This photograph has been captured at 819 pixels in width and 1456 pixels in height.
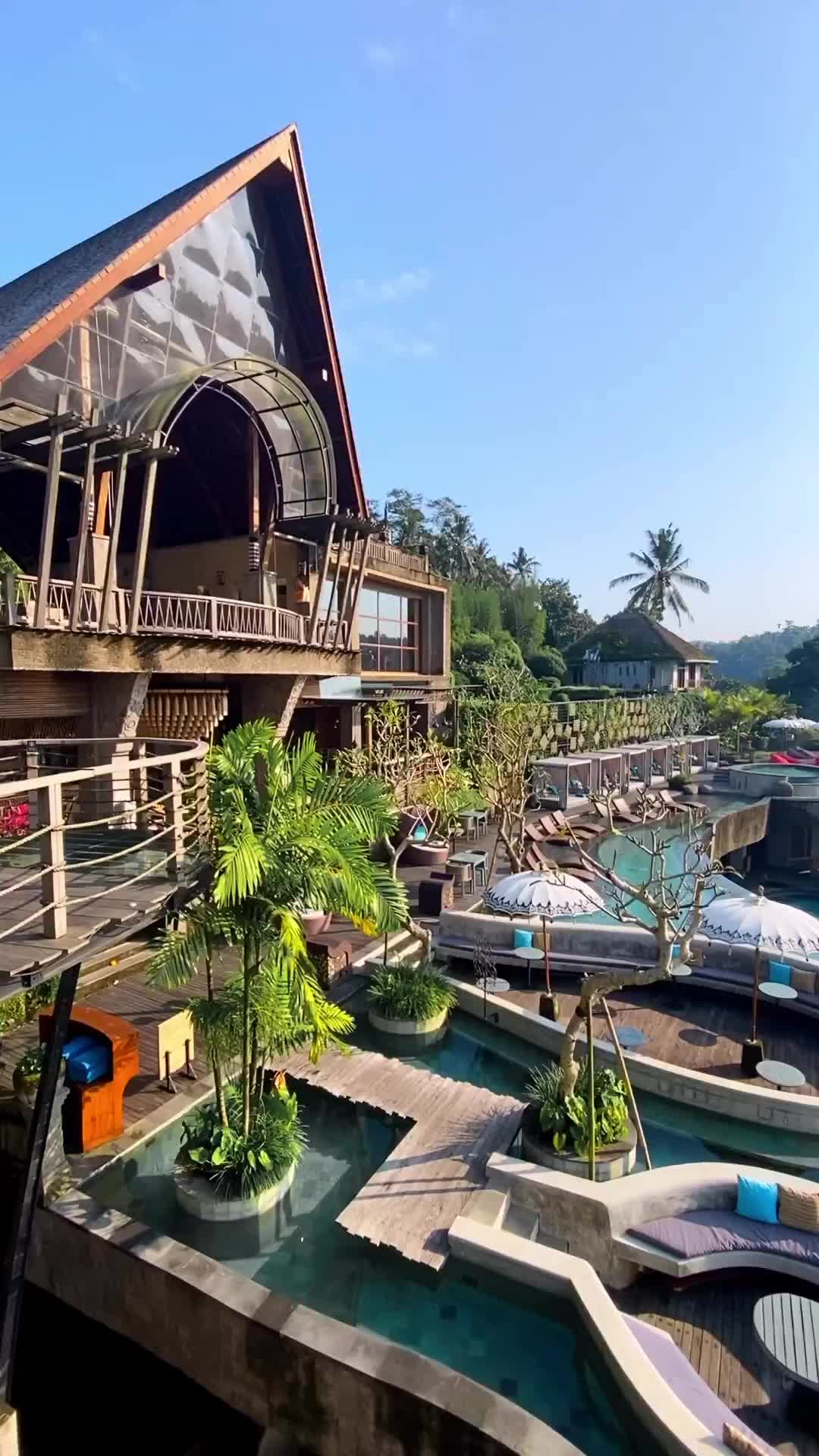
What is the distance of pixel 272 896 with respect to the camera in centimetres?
712

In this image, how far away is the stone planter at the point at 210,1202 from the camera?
293 inches

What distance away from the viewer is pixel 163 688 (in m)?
15.8

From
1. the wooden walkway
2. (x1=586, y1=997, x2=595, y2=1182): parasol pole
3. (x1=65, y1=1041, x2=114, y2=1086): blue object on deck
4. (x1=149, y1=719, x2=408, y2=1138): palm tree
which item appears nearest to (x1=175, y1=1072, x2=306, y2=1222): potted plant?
(x1=149, y1=719, x2=408, y2=1138): palm tree

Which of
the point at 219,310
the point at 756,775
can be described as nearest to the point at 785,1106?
the point at 219,310

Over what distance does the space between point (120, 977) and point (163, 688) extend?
20.7 feet

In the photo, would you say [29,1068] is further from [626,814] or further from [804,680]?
[804,680]

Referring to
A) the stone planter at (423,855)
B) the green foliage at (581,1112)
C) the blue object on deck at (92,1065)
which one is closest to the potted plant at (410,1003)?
the green foliage at (581,1112)

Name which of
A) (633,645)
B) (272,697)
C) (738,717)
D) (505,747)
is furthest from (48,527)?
(633,645)

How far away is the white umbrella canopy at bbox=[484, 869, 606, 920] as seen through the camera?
11633 millimetres

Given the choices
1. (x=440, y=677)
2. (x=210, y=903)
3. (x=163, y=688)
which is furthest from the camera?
(x=440, y=677)

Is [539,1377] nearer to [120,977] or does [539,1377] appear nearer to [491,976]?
[491,976]

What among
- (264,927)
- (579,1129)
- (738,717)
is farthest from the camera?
(738,717)

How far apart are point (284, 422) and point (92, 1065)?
14.5 metres

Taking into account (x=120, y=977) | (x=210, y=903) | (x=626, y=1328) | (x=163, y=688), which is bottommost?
(x=626, y=1328)
